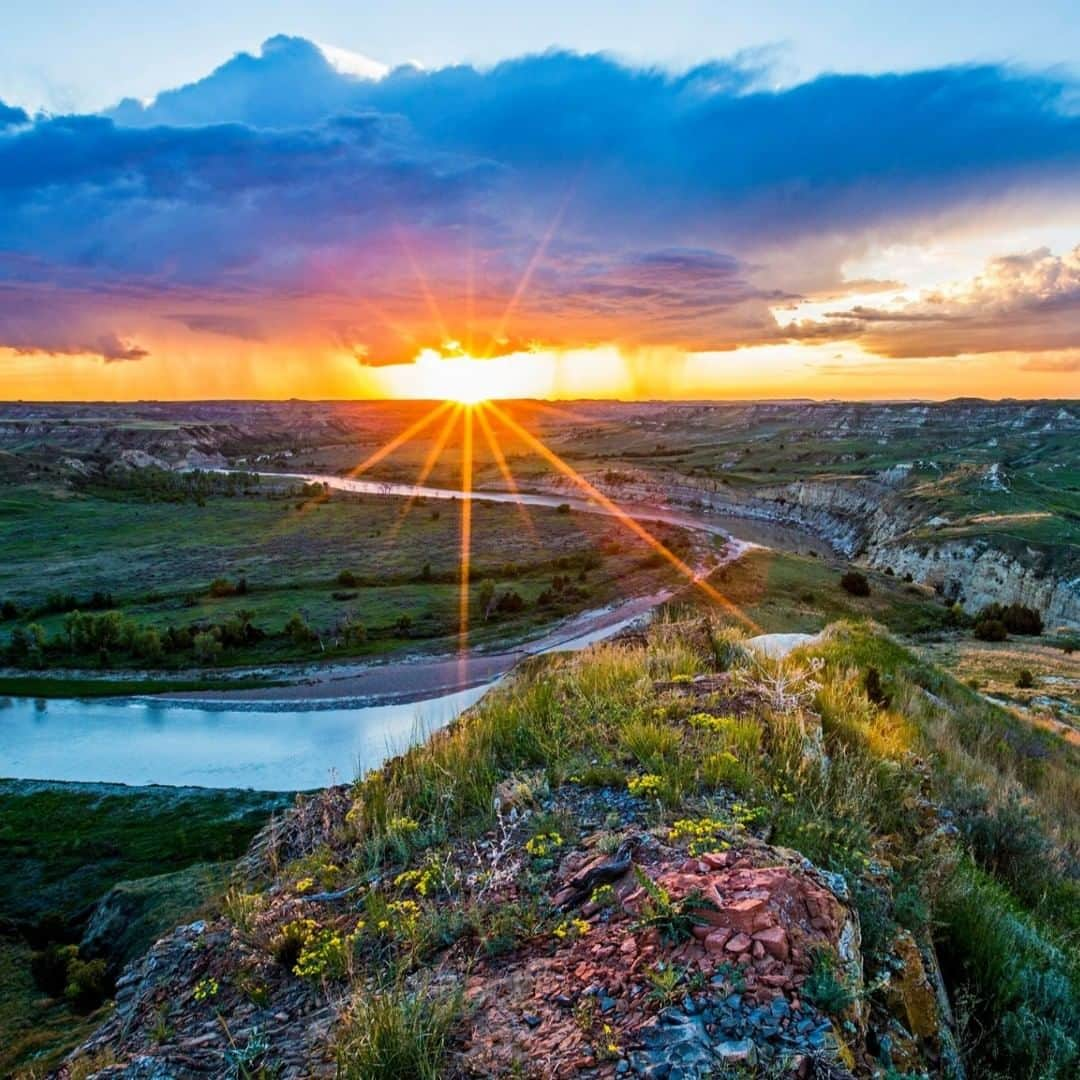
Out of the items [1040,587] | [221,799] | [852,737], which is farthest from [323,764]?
[1040,587]

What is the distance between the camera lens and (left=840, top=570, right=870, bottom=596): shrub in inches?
2093

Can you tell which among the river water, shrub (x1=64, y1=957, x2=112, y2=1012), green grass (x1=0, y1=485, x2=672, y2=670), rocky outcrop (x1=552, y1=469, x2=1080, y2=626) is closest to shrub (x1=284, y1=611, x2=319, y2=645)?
green grass (x1=0, y1=485, x2=672, y2=670)

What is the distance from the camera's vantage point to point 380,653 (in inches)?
2025

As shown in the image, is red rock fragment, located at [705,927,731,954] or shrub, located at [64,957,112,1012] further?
shrub, located at [64,957,112,1012]

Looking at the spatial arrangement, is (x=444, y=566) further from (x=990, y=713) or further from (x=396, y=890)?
(x=396, y=890)

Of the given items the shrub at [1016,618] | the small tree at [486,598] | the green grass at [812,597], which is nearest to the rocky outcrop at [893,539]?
the shrub at [1016,618]

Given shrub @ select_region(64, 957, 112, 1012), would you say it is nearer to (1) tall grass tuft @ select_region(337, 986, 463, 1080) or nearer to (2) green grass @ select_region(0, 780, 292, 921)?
(2) green grass @ select_region(0, 780, 292, 921)

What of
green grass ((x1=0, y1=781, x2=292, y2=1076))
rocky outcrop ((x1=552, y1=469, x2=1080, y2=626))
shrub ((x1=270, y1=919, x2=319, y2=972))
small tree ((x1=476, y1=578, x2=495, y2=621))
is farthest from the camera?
small tree ((x1=476, y1=578, x2=495, y2=621))

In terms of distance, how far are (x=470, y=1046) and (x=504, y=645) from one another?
49.3 m

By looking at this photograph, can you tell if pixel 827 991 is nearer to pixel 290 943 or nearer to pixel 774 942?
pixel 774 942

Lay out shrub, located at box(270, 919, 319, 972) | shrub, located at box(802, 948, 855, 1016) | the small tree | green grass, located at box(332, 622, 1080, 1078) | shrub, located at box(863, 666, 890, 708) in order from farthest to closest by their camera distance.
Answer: the small tree
shrub, located at box(863, 666, 890, 708)
shrub, located at box(270, 919, 319, 972)
green grass, located at box(332, 622, 1080, 1078)
shrub, located at box(802, 948, 855, 1016)

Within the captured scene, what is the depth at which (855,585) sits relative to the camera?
53.6 m

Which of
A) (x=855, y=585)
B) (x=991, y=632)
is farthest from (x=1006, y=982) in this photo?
(x=855, y=585)

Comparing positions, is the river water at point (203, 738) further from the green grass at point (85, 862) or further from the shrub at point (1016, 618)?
the shrub at point (1016, 618)
